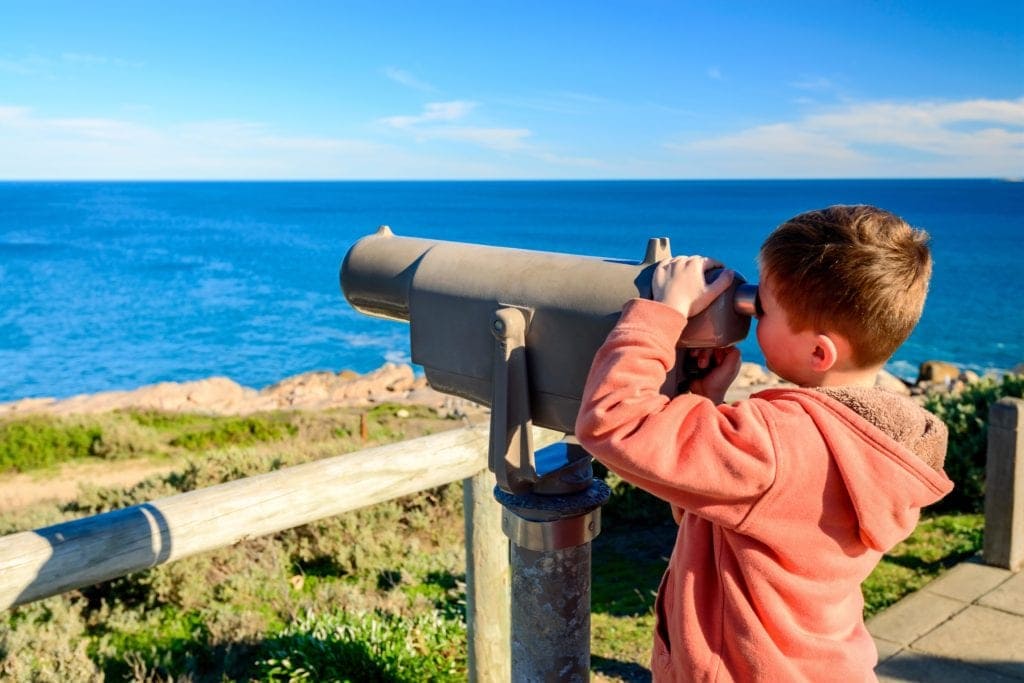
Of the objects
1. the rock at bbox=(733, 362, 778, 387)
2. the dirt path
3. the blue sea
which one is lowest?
the blue sea

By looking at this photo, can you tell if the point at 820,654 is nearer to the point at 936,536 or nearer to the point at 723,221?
the point at 936,536

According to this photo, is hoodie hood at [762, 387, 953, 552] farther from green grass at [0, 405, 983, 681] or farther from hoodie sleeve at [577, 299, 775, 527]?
green grass at [0, 405, 983, 681]

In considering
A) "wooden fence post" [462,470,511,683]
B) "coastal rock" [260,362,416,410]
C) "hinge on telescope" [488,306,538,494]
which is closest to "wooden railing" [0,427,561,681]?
"wooden fence post" [462,470,511,683]

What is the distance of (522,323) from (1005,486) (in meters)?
3.22

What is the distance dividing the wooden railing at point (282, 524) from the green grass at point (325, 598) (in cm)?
54

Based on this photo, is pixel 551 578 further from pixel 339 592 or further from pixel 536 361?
pixel 339 592

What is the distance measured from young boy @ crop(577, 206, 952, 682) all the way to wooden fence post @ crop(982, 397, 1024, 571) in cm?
269

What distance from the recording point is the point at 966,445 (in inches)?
187

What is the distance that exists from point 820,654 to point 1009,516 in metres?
2.94

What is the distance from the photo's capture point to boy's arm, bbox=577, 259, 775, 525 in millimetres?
1220

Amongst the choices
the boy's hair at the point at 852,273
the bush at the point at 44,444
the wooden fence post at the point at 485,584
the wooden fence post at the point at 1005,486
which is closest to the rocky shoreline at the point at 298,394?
the bush at the point at 44,444

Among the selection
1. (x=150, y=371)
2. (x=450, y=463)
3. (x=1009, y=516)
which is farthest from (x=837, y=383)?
(x=150, y=371)

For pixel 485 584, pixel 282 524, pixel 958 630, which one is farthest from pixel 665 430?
pixel 958 630

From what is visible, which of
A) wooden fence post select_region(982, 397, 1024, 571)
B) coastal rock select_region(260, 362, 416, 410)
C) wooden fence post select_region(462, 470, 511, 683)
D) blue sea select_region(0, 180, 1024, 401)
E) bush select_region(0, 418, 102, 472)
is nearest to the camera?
wooden fence post select_region(462, 470, 511, 683)
